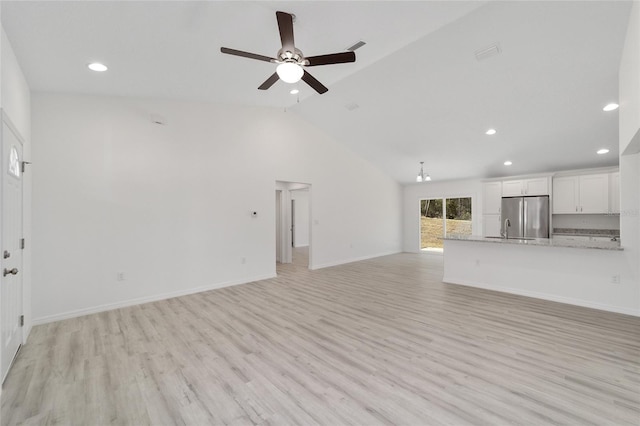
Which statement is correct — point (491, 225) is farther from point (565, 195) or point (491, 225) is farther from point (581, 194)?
point (581, 194)

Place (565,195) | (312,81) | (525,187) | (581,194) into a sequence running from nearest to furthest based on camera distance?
1. (312,81)
2. (581,194)
3. (565,195)
4. (525,187)

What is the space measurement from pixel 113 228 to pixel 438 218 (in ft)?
29.7

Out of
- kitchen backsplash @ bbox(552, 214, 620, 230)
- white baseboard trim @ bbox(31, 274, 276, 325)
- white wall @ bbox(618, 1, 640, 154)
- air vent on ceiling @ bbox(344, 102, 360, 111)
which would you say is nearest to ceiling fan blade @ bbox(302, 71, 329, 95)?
air vent on ceiling @ bbox(344, 102, 360, 111)

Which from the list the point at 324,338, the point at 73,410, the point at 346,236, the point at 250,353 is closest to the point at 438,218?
the point at 346,236

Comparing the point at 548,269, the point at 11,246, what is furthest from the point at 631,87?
the point at 11,246

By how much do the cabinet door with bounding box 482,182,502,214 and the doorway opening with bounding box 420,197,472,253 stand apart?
2.59ft

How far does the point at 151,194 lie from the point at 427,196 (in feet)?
27.5

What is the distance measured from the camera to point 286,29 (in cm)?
228

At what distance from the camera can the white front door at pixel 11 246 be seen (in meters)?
2.36

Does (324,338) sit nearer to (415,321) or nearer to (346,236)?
(415,321)

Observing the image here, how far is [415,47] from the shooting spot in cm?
379

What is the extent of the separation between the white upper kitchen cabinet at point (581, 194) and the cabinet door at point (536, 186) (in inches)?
7.5

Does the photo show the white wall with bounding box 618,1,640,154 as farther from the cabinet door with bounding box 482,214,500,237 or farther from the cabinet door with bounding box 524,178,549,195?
the cabinet door with bounding box 482,214,500,237

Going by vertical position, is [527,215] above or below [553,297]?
above
